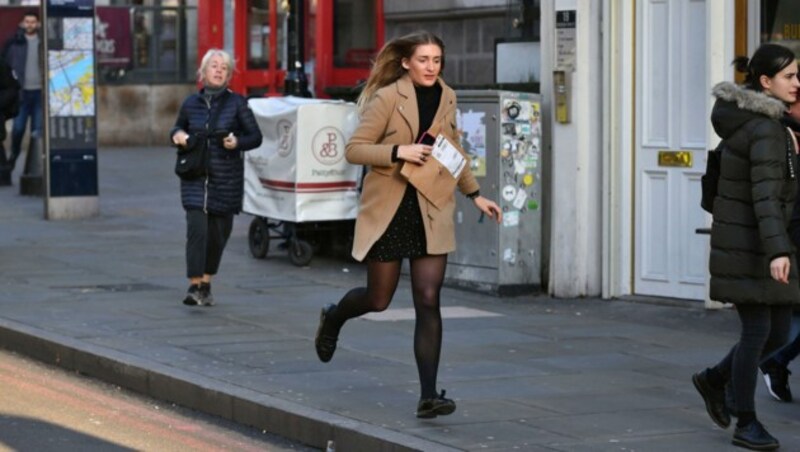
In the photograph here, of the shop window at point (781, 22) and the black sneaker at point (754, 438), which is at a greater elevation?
the shop window at point (781, 22)

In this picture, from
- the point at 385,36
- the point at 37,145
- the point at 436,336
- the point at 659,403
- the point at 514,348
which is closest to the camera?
the point at 436,336

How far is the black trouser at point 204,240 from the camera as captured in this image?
12.5 metres

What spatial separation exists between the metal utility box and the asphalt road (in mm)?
4204

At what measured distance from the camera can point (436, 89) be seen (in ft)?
27.7

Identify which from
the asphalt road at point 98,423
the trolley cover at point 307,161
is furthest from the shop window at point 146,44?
the asphalt road at point 98,423

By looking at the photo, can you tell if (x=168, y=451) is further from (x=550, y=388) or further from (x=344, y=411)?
(x=550, y=388)

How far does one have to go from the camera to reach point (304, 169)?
14812 millimetres

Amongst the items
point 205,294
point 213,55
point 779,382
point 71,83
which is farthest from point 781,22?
point 71,83

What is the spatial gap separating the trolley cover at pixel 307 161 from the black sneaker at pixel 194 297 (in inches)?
93.8

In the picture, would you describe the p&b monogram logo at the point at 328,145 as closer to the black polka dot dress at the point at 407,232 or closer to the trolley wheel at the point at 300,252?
the trolley wheel at the point at 300,252

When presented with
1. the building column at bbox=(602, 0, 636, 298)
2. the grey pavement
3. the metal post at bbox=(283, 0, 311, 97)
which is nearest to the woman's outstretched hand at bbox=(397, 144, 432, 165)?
the grey pavement

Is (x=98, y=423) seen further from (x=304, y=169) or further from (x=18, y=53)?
(x=18, y=53)

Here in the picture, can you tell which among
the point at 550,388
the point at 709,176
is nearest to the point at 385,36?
the point at 550,388

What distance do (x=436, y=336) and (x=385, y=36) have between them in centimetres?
1067
